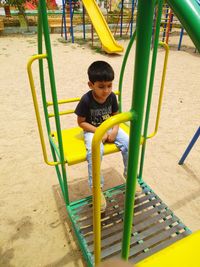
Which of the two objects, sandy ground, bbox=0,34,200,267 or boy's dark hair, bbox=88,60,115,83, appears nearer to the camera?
boy's dark hair, bbox=88,60,115,83

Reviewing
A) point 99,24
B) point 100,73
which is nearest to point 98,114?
point 100,73

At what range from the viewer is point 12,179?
245 centimetres

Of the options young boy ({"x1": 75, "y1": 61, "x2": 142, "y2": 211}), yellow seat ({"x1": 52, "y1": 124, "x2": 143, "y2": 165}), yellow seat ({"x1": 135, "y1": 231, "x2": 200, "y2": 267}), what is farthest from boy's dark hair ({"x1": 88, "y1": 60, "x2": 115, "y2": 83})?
yellow seat ({"x1": 135, "y1": 231, "x2": 200, "y2": 267})

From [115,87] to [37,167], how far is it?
275cm

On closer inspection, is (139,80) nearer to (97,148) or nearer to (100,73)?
(97,148)

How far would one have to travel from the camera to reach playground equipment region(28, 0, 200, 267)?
0.58 m

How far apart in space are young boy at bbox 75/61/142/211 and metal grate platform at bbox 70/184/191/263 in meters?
0.18

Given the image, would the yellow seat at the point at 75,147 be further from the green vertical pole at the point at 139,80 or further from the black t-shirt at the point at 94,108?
the green vertical pole at the point at 139,80

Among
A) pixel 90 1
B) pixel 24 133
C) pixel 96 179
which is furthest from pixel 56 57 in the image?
pixel 96 179

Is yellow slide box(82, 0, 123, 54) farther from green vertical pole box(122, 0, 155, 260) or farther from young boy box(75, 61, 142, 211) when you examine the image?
green vertical pole box(122, 0, 155, 260)

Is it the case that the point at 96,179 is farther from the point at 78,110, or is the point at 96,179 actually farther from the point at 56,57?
the point at 56,57

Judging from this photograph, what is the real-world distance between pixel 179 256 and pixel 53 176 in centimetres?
208

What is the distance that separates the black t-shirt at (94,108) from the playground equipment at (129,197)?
17cm

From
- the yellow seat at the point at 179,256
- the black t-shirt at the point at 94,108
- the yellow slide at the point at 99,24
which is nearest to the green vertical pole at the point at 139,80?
the yellow seat at the point at 179,256
